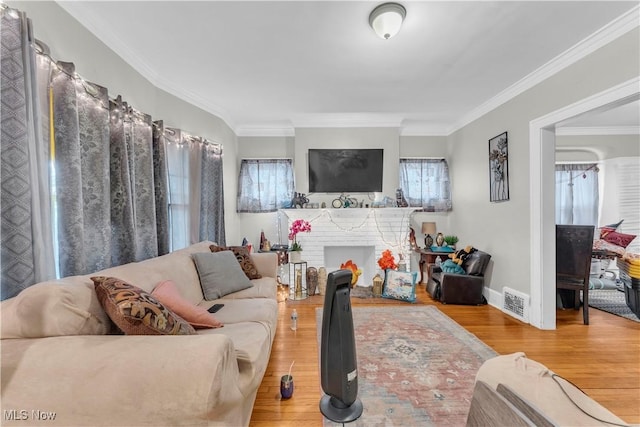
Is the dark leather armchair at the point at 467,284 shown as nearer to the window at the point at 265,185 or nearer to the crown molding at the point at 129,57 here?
the window at the point at 265,185

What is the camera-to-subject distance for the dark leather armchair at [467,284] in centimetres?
341

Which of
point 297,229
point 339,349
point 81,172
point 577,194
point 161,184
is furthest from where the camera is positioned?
point 577,194

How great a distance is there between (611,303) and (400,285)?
2.68 metres

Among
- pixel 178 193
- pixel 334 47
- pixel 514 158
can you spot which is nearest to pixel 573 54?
pixel 514 158

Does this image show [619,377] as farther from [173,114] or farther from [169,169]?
[173,114]

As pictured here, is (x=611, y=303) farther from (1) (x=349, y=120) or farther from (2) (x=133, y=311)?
(2) (x=133, y=311)

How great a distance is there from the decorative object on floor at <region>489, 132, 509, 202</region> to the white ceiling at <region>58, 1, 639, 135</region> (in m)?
0.59

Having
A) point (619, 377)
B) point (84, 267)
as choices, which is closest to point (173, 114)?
point (84, 267)

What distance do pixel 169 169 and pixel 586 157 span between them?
6612 mm

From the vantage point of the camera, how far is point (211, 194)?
139 inches

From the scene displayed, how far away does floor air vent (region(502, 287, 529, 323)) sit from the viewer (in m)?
2.87

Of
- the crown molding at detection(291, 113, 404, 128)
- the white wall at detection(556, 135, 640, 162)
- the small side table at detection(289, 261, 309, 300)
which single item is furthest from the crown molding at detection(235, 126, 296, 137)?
the white wall at detection(556, 135, 640, 162)

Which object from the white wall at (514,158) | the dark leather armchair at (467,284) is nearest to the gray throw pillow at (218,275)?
the dark leather armchair at (467,284)

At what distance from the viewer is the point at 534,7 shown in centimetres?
186
